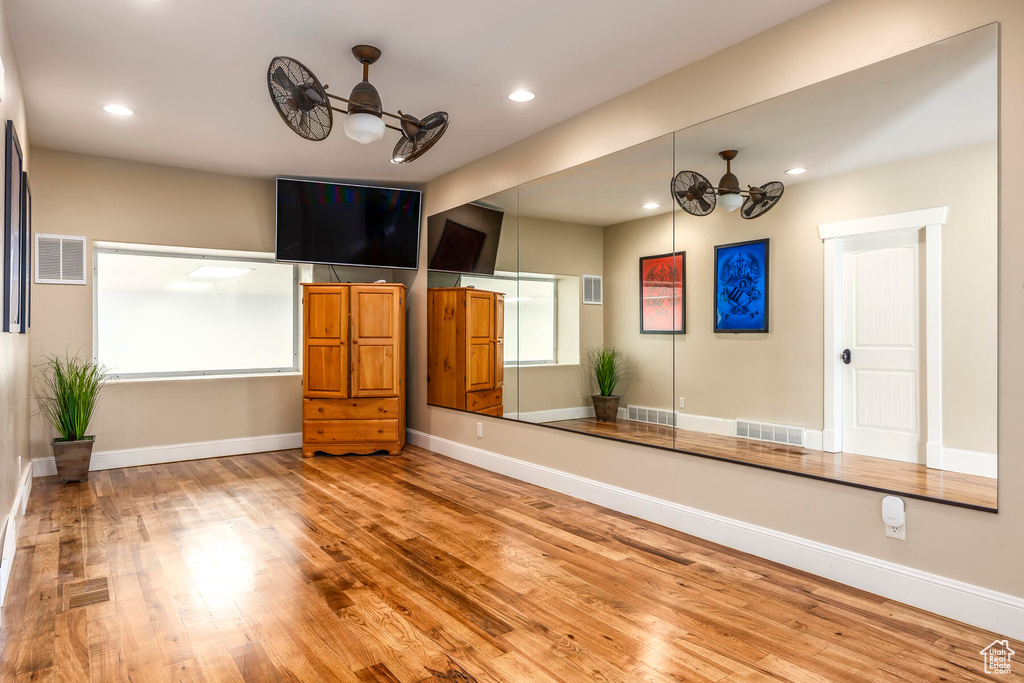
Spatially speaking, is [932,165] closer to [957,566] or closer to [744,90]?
[744,90]

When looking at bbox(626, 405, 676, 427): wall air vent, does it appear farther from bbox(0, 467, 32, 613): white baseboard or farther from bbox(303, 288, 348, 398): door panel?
bbox(0, 467, 32, 613): white baseboard

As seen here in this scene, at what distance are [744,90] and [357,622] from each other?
10.1 ft

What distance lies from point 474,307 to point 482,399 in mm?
789

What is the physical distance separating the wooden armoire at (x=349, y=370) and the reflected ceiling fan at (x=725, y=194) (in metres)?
3.11

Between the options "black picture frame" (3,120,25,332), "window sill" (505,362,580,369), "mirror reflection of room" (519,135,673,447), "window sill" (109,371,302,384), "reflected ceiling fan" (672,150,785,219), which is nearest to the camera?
"black picture frame" (3,120,25,332)

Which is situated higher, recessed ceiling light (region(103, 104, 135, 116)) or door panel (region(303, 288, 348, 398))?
recessed ceiling light (region(103, 104, 135, 116))

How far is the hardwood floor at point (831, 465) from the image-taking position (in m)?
2.29

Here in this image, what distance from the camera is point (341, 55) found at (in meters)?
3.24

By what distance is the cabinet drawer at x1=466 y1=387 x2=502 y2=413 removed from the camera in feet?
15.9

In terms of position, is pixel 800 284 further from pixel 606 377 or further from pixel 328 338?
pixel 328 338

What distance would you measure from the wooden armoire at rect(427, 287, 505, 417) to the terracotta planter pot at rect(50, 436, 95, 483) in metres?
2.80

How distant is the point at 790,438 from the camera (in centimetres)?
290


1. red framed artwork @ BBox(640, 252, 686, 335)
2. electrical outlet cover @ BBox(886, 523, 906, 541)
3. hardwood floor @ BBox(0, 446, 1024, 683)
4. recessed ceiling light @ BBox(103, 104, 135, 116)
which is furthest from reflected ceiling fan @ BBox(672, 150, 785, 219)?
recessed ceiling light @ BBox(103, 104, 135, 116)

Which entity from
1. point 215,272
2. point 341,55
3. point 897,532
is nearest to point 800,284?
point 897,532
